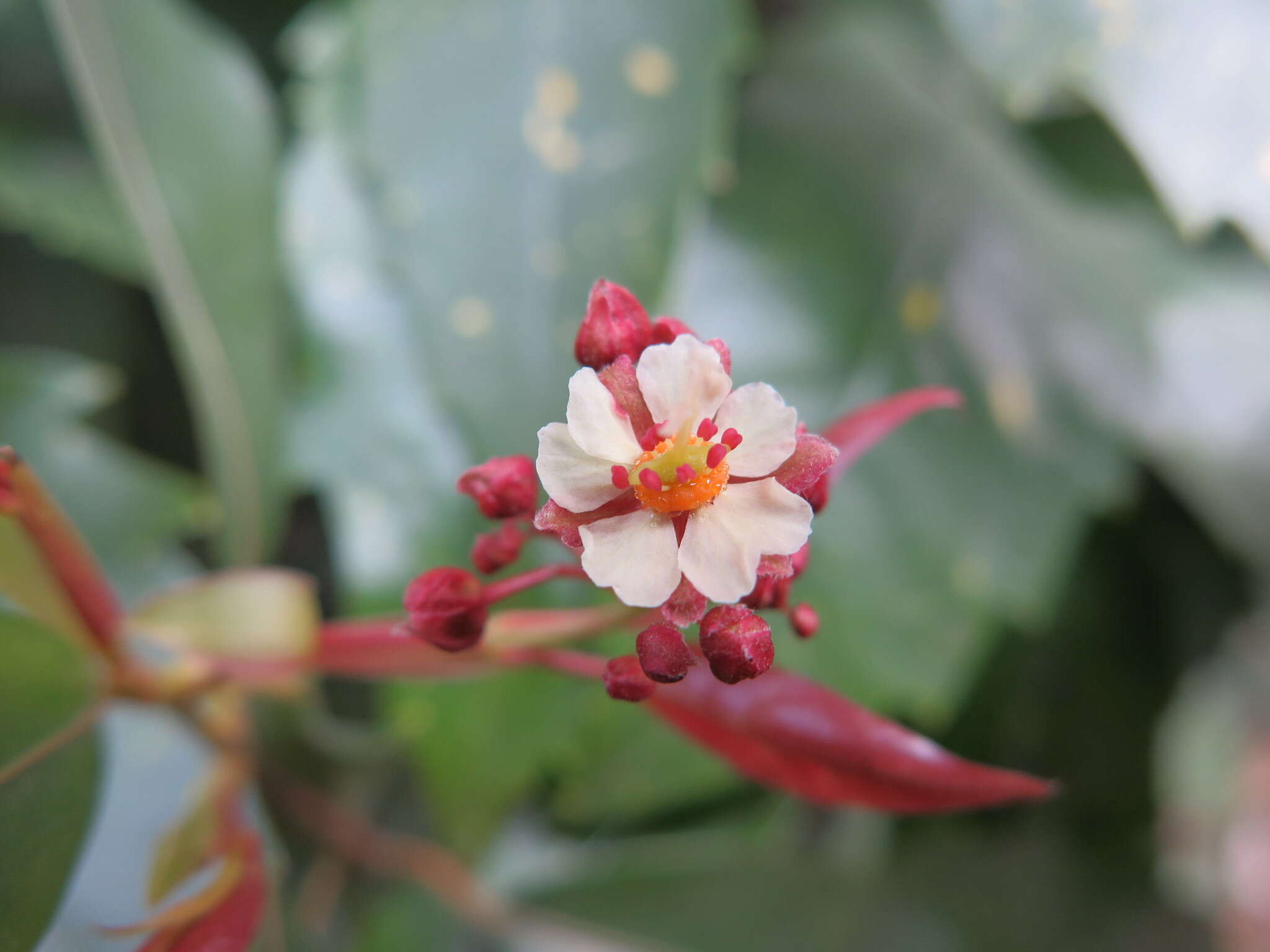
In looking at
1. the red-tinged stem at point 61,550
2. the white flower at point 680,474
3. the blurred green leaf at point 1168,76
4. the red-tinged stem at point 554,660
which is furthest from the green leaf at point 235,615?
the blurred green leaf at point 1168,76

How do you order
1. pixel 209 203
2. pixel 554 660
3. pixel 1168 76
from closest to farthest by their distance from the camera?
pixel 554 660 < pixel 1168 76 < pixel 209 203

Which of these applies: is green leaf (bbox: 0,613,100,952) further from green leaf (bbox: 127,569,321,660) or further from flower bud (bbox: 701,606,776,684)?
flower bud (bbox: 701,606,776,684)

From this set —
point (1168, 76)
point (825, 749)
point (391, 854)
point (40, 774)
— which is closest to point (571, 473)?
point (825, 749)

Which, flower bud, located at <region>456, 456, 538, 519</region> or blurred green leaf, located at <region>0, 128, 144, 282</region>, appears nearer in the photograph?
flower bud, located at <region>456, 456, 538, 519</region>

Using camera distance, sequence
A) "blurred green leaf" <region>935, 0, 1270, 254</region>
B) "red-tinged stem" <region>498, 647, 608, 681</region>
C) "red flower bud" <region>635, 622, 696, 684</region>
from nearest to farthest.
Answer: "red flower bud" <region>635, 622, 696, 684</region>
"red-tinged stem" <region>498, 647, 608, 681</region>
"blurred green leaf" <region>935, 0, 1270, 254</region>

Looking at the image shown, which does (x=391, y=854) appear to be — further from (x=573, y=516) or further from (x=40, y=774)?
(x=573, y=516)

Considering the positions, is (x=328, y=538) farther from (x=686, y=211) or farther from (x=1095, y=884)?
(x=1095, y=884)

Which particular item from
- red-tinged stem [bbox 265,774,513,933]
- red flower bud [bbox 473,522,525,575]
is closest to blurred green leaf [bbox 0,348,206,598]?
red-tinged stem [bbox 265,774,513,933]

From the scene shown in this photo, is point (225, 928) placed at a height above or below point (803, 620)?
below
